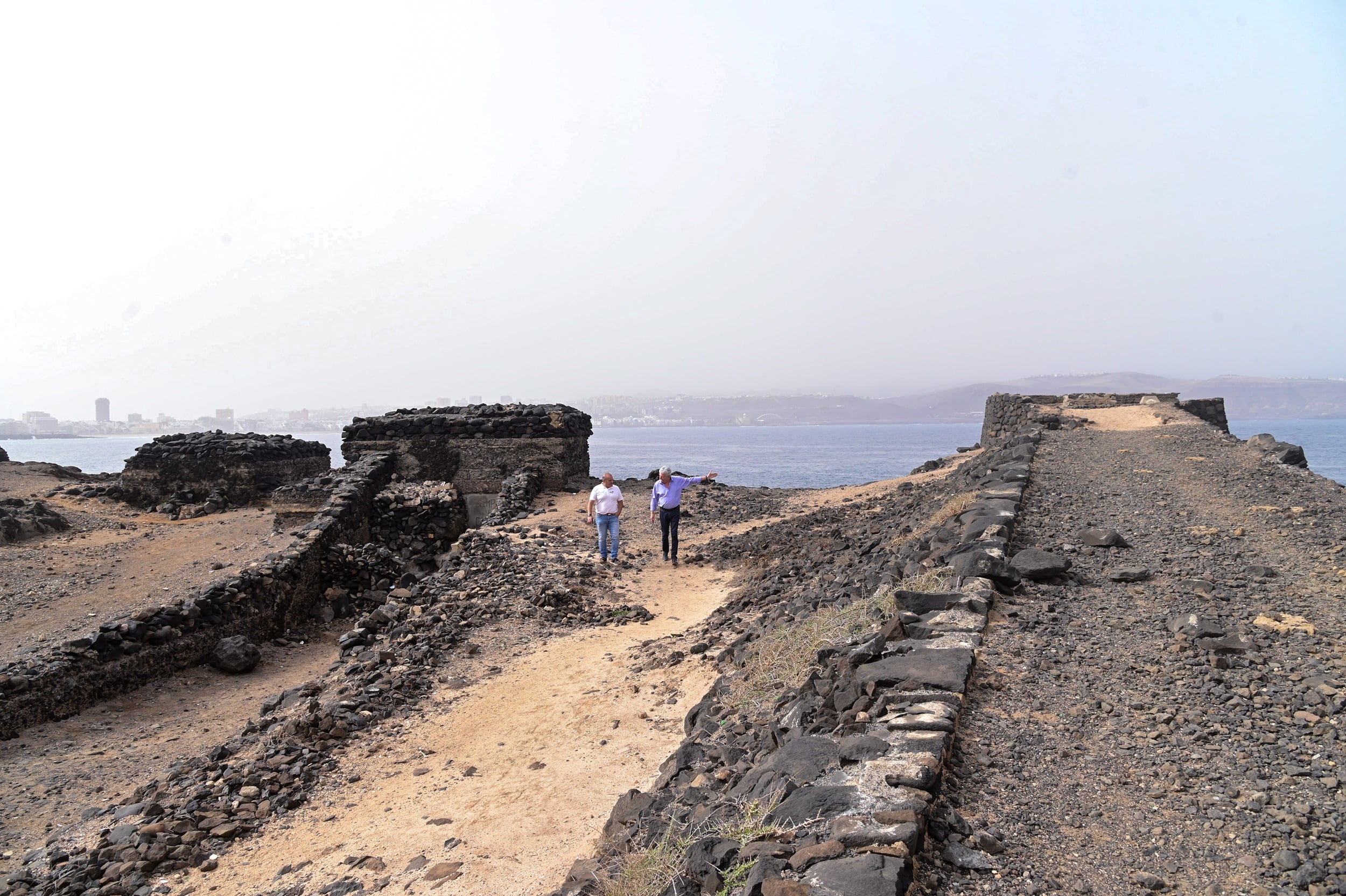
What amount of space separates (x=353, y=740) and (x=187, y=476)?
57.2 feet

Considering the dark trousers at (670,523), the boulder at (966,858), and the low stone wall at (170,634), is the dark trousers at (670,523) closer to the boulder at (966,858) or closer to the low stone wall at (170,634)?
the low stone wall at (170,634)

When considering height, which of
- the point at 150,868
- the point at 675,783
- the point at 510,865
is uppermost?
the point at 675,783

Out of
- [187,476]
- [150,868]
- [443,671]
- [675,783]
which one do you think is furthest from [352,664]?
[187,476]

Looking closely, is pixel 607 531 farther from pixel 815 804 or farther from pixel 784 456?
pixel 784 456

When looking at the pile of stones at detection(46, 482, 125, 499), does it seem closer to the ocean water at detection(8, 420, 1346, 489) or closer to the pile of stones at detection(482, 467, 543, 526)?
the ocean water at detection(8, 420, 1346, 489)

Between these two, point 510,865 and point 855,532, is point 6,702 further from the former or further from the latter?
point 855,532

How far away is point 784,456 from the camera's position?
249 ft

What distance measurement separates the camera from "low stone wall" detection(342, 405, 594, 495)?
16.6 metres

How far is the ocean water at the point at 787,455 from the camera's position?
49.6 metres

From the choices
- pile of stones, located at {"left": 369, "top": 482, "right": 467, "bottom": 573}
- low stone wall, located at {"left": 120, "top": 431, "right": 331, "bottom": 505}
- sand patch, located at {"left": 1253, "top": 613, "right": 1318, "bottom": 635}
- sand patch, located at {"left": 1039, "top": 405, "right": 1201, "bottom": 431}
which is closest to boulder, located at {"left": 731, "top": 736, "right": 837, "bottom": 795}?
sand patch, located at {"left": 1253, "top": 613, "right": 1318, "bottom": 635}

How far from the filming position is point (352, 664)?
7.46 meters

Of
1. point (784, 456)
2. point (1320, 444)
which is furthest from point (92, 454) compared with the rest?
point (1320, 444)

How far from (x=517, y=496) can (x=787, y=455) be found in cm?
6483

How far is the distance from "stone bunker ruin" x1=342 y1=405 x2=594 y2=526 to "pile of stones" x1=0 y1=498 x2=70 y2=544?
6026mm
